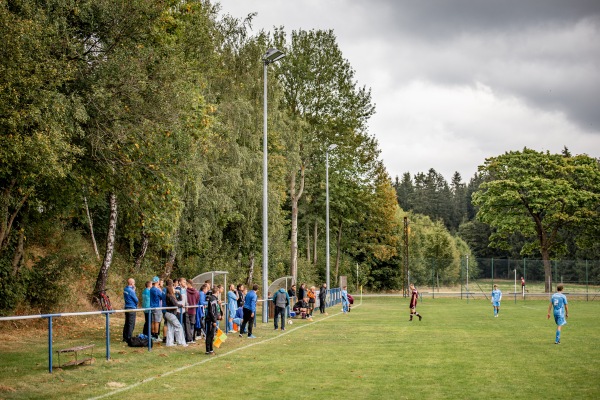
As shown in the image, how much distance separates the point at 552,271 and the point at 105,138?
59361 millimetres

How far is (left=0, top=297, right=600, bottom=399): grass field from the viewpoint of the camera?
11453mm

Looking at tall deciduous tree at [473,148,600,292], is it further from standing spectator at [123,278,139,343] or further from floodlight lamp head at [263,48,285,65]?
standing spectator at [123,278,139,343]

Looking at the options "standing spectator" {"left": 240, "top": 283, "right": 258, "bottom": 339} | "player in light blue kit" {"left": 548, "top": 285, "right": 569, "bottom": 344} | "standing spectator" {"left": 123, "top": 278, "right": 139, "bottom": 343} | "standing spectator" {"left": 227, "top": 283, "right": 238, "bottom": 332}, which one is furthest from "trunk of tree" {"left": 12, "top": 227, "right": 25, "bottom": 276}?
"player in light blue kit" {"left": 548, "top": 285, "right": 569, "bottom": 344}

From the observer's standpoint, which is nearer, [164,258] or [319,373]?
[319,373]

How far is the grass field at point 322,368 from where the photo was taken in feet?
37.6

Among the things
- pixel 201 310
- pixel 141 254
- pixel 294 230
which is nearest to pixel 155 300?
pixel 201 310

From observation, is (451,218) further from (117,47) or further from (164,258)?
(117,47)

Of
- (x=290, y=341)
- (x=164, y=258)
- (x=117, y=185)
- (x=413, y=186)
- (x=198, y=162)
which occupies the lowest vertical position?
(x=290, y=341)

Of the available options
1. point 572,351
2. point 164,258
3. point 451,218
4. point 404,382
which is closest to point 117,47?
point 404,382

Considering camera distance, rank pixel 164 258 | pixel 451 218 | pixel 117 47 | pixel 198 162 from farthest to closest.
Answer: pixel 451 218
pixel 164 258
pixel 198 162
pixel 117 47

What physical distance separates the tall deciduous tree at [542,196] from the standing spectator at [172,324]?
5137 centimetres

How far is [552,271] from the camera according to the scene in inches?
2744

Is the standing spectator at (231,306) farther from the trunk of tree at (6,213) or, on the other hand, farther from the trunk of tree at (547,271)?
the trunk of tree at (547,271)

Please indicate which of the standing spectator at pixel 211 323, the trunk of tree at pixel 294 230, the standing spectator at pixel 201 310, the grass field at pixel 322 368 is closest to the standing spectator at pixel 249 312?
the grass field at pixel 322 368
